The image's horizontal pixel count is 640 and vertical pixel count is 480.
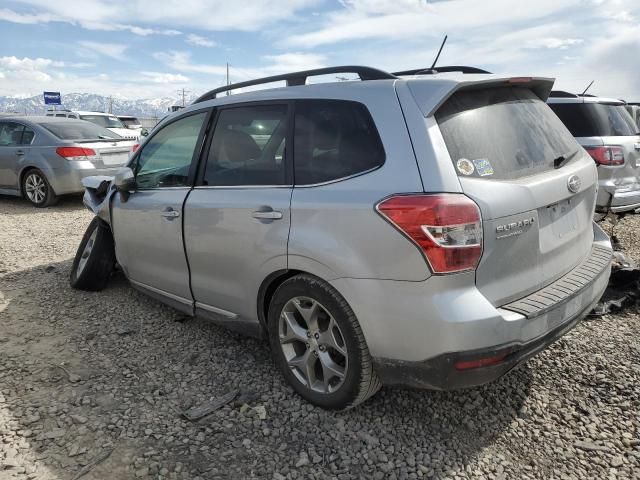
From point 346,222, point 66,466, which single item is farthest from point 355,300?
point 66,466

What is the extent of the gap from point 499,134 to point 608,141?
169 inches

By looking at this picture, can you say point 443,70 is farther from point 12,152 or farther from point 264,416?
point 12,152

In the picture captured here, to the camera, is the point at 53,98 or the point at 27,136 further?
the point at 53,98

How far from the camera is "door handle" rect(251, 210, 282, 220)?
8.82ft

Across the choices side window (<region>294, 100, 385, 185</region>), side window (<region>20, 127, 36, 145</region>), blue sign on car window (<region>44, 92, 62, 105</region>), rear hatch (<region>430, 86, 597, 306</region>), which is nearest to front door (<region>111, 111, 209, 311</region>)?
side window (<region>294, 100, 385, 185</region>)

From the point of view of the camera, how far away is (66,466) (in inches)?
94.0

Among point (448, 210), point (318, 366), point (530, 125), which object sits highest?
point (530, 125)

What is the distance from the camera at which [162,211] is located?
349 centimetres

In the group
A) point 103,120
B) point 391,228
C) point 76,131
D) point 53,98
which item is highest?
point 53,98

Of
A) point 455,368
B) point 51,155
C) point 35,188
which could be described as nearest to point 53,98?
point 35,188

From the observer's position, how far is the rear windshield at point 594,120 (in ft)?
19.8

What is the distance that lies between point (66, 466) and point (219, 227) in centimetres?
147

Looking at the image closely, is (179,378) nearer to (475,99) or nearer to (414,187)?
(414,187)

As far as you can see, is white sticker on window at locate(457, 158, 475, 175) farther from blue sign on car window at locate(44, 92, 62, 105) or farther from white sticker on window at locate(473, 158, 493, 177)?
blue sign on car window at locate(44, 92, 62, 105)
